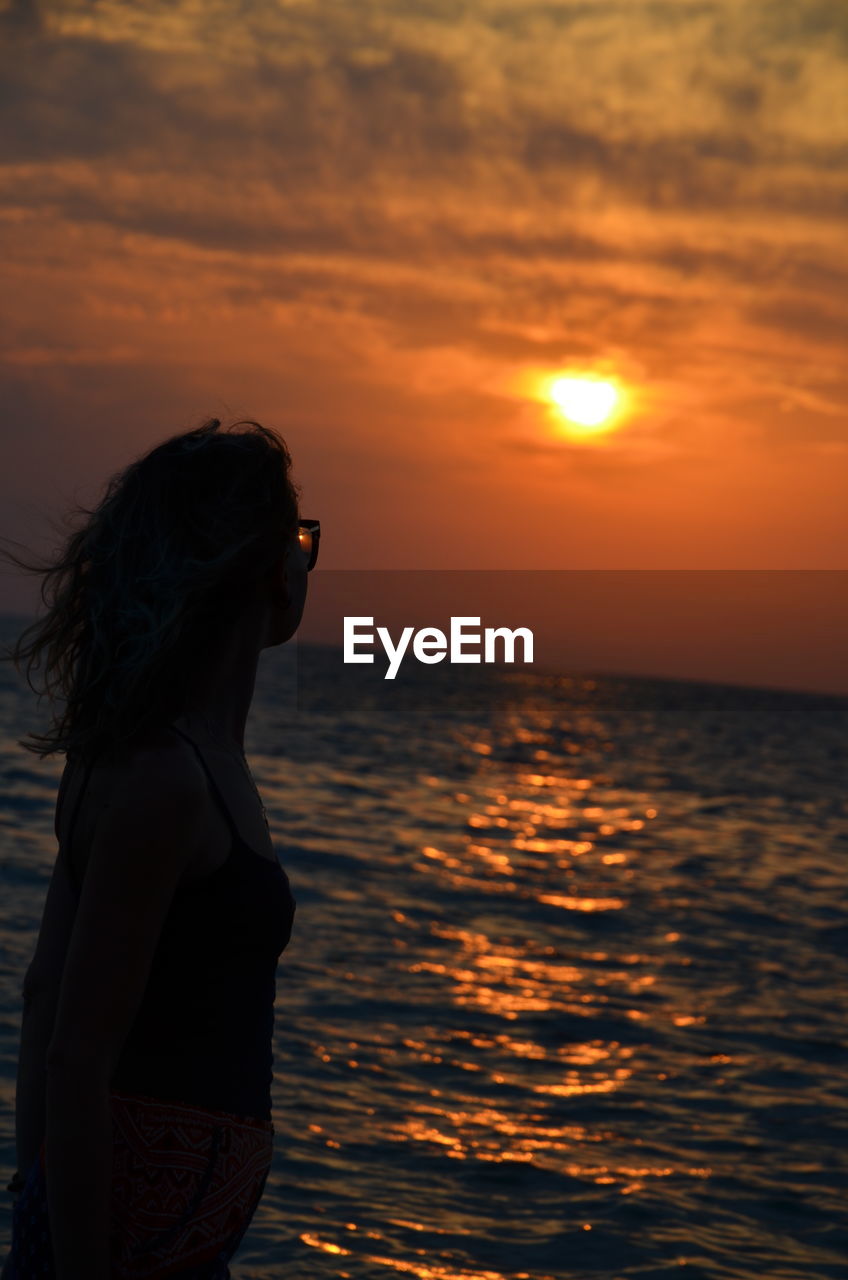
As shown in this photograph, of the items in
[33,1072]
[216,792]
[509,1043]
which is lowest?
[509,1043]

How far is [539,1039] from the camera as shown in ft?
31.4

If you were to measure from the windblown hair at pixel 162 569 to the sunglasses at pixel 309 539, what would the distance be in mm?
131

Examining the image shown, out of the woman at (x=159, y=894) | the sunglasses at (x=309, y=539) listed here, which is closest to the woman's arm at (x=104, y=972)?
the woman at (x=159, y=894)

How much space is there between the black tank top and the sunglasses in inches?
16.8

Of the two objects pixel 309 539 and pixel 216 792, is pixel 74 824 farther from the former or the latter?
pixel 309 539

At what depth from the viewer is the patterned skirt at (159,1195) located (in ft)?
6.07

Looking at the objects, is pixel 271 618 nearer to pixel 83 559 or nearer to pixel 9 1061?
pixel 83 559

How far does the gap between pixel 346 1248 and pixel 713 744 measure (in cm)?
5418

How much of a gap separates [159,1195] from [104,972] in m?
0.37

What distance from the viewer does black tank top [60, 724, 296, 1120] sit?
183cm

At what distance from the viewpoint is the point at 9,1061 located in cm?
759

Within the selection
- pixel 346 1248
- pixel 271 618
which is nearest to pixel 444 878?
pixel 346 1248

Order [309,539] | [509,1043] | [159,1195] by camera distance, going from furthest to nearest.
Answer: [509,1043] < [309,539] < [159,1195]

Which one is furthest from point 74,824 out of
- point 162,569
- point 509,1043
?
point 509,1043
